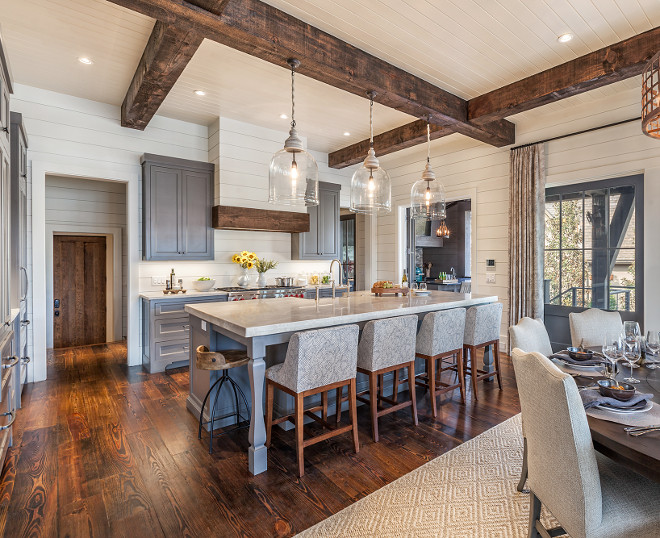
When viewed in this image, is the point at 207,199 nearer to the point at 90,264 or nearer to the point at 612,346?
the point at 90,264

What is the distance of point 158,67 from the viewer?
10.8 feet

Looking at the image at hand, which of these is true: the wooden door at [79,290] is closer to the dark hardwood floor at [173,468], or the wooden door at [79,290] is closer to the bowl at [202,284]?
the bowl at [202,284]

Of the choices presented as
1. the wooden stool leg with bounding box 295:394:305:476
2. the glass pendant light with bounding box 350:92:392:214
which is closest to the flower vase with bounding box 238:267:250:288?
the glass pendant light with bounding box 350:92:392:214

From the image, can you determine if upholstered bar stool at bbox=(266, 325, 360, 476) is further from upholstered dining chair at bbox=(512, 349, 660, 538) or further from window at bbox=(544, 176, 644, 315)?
window at bbox=(544, 176, 644, 315)

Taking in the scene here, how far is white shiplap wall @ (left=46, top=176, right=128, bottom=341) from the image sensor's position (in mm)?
5930

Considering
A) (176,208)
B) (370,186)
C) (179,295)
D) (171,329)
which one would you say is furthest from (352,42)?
(171,329)

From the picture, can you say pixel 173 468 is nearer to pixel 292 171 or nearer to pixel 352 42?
pixel 292 171

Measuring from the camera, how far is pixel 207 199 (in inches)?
207

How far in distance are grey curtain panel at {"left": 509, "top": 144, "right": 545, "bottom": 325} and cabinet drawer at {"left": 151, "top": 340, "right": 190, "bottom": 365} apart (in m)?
4.25

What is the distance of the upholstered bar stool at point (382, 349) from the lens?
283 cm

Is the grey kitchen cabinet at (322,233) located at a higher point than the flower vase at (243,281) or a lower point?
higher

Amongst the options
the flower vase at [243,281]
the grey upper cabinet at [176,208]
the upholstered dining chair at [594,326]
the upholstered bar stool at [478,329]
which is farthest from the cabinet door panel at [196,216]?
the upholstered dining chair at [594,326]

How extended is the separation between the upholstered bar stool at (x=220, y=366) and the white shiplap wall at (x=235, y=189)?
2642 millimetres

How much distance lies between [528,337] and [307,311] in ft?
5.09
